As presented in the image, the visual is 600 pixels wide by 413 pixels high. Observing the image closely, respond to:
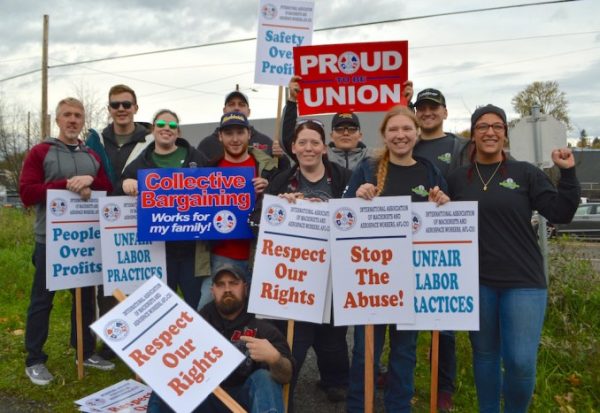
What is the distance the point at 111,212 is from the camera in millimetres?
4961

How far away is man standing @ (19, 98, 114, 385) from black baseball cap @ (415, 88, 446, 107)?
296 cm

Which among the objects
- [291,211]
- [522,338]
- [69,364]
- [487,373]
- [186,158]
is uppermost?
[186,158]

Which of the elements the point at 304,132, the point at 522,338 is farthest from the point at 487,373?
the point at 304,132

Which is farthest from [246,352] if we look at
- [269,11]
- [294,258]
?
[269,11]

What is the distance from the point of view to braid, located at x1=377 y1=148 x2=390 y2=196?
381 centimetres

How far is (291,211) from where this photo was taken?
4.02 m

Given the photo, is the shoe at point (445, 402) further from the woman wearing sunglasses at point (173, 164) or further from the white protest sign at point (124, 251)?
the white protest sign at point (124, 251)

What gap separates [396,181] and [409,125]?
1.26ft

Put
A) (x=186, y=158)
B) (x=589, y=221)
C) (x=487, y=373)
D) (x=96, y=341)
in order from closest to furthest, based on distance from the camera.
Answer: (x=487, y=373)
(x=186, y=158)
(x=96, y=341)
(x=589, y=221)

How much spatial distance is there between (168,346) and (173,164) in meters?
2.00

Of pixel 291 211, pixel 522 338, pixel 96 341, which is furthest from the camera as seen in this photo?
pixel 96 341

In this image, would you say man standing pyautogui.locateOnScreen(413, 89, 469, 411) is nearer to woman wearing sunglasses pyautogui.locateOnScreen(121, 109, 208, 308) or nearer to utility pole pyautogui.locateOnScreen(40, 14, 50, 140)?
woman wearing sunglasses pyautogui.locateOnScreen(121, 109, 208, 308)

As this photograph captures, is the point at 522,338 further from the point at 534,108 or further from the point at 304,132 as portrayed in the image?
the point at 534,108

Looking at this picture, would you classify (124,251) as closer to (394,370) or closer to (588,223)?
(394,370)
